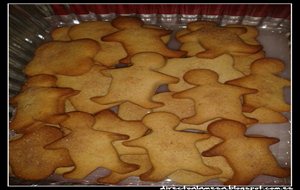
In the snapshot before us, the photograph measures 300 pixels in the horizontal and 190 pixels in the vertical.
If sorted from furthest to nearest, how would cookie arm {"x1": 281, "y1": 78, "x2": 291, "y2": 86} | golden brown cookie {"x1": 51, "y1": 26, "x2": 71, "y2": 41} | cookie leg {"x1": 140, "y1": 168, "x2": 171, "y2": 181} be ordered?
golden brown cookie {"x1": 51, "y1": 26, "x2": 71, "y2": 41}, cookie arm {"x1": 281, "y1": 78, "x2": 291, "y2": 86}, cookie leg {"x1": 140, "y1": 168, "x2": 171, "y2": 181}

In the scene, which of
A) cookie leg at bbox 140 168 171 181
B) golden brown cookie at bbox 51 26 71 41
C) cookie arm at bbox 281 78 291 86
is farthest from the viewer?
golden brown cookie at bbox 51 26 71 41

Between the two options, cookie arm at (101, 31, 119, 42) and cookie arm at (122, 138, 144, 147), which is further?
cookie arm at (101, 31, 119, 42)

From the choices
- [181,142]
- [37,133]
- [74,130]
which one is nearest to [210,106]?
[181,142]

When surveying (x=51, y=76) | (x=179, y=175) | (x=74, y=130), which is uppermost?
(x=51, y=76)

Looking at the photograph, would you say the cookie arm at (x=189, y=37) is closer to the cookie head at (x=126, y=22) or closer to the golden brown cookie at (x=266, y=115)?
the cookie head at (x=126, y=22)

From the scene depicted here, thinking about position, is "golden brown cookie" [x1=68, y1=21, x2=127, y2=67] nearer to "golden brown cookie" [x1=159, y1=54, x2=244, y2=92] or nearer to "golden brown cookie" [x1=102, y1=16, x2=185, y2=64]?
"golden brown cookie" [x1=102, y1=16, x2=185, y2=64]

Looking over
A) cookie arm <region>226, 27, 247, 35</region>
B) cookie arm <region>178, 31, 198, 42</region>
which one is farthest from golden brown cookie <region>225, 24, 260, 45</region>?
cookie arm <region>178, 31, 198, 42</region>

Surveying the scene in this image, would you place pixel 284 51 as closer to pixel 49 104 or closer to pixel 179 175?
pixel 179 175
